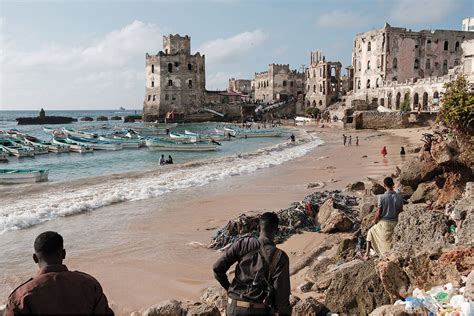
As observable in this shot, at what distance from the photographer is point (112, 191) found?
1919cm

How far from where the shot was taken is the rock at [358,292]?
5.96 metres

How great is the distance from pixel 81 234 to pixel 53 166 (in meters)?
22.2

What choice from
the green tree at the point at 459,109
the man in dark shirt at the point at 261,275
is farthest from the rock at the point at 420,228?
the green tree at the point at 459,109

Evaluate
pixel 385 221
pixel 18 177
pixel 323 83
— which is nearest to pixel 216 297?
pixel 385 221

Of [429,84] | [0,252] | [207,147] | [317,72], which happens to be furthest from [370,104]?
[0,252]

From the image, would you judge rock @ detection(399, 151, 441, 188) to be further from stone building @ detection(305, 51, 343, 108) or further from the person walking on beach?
stone building @ detection(305, 51, 343, 108)

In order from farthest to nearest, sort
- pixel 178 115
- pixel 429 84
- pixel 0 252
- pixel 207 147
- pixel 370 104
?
pixel 178 115 → pixel 370 104 → pixel 429 84 → pixel 207 147 → pixel 0 252

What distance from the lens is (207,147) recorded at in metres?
41.8

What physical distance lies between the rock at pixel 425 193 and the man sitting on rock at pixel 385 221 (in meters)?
3.91

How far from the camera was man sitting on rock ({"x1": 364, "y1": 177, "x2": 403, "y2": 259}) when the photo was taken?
7.66 m

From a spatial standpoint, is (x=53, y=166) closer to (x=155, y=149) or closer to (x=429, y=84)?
(x=155, y=149)

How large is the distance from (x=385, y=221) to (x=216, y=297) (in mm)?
3136

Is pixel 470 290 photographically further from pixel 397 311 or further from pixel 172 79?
pixel 172 79

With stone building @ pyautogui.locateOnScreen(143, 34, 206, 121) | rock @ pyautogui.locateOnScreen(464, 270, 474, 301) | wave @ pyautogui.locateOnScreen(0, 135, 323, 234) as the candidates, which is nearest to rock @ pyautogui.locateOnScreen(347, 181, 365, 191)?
wave @ pyautogui.locateOnScreen(0, 135, 323, 234)
